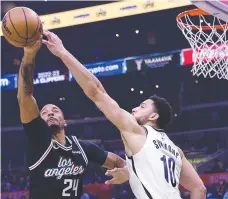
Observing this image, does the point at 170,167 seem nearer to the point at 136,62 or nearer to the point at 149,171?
the point at 149,171

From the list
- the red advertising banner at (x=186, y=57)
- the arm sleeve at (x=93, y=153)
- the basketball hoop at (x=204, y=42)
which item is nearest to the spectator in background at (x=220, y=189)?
the basketball hoop at (x=204, y=42)

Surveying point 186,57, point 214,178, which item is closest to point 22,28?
point 214,178

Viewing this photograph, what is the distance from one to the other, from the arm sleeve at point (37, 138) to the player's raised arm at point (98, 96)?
1.81 ft

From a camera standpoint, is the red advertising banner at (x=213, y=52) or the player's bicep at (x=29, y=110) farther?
the red advertising banner at (x=213, y=52)

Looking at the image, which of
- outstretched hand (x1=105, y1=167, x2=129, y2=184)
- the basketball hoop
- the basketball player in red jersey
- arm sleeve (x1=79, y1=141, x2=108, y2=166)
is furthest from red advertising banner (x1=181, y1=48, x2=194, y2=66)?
outstretched hand (x1=105, y1=167, x2=129, y2=184)

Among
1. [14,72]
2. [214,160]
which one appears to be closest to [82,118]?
[14,72]

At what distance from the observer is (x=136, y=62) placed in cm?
1520

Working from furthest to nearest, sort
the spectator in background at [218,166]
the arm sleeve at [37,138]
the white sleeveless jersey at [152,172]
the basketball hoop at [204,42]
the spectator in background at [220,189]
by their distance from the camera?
the spectator in background at [218,166] < the spectator in background at [220,189] < the basketball hoop at [204,42] < the arm sleeve at [37,138] < the white sleeveless jersey at [152,172]

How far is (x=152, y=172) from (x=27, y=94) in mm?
1026

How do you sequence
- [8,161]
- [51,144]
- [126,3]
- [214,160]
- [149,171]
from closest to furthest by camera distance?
[149,171]
[51,144]
[214,160]
[126,3]
[8,161]

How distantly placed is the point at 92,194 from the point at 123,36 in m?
Result: 6.20

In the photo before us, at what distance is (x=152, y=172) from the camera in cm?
305

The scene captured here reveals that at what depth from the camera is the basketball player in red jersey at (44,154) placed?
11.5 ft

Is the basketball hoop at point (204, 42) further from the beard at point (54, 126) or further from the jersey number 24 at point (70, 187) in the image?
the jersey number 24 at point (70, 187)
